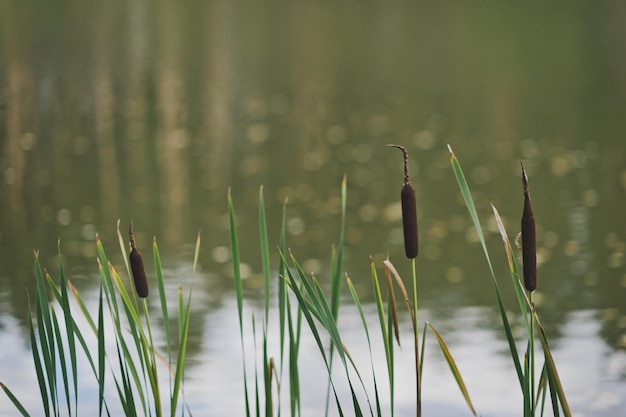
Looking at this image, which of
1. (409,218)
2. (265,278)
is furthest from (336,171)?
(409,218)

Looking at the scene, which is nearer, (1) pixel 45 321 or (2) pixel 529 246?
(2) pixel 529 246

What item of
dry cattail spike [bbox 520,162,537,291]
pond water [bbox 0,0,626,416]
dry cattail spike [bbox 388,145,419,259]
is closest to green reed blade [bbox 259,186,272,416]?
dry cattail spike [bbox 388,145,419,259]

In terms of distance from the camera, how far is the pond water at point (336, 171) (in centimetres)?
466

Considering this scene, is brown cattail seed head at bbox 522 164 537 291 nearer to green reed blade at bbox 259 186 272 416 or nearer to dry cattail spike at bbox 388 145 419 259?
dry cattail spike at bbox 388 145 419 259

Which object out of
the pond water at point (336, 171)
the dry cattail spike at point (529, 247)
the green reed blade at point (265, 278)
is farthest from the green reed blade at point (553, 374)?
the pond water at point (336, 171)

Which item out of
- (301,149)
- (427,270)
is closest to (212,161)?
(301,149)

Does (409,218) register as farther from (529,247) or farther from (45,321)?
(45,321)

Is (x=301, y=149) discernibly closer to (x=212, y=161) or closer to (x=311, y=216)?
(x=212, y=161)

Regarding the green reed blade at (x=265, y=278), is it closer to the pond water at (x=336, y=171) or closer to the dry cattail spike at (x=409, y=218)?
the dry cattail spike at (x=409, y=218)

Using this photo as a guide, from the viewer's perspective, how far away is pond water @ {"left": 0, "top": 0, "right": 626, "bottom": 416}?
4.66 m

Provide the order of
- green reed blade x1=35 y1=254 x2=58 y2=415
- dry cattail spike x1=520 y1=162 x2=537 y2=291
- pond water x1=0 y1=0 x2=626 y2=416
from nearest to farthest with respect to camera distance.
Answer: dry cattail spike x1=520 y1=162 x2=537 y2=291, green reed blade x1=35 y1=254 x2=58 y2=415, pond water x1=0 y1=0 x2=626 y2=416

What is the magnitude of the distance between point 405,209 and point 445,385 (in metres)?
2.53

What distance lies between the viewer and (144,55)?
1623cm

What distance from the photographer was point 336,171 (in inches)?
338
